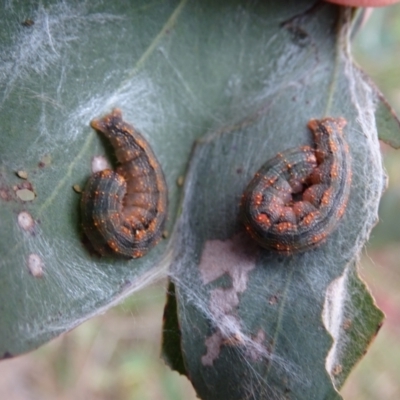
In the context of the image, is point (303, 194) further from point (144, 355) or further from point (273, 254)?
point (144, 355)

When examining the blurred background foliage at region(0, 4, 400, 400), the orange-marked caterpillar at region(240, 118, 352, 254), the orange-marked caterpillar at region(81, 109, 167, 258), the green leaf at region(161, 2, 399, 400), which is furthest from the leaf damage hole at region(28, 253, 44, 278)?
the blurred background foliage at region(0, 4, 400, 400)

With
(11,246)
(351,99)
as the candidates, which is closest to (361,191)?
(351,99)

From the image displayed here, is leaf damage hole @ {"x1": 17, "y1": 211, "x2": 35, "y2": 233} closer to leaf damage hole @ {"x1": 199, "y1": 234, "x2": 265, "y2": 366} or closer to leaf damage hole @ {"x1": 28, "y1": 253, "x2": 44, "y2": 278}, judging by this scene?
leaf damage hole @ {"x1": 28, "y1": 253, "x2": 44, "y2": 278}

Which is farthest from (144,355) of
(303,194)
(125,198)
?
(303,194)

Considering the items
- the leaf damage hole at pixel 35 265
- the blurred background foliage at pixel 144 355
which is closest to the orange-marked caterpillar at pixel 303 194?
the leaf damage hole at pixel 35 265

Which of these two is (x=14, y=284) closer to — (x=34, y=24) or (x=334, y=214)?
(x=34, y=24)

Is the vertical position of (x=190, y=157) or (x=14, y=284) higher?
(x=190, y=157)
